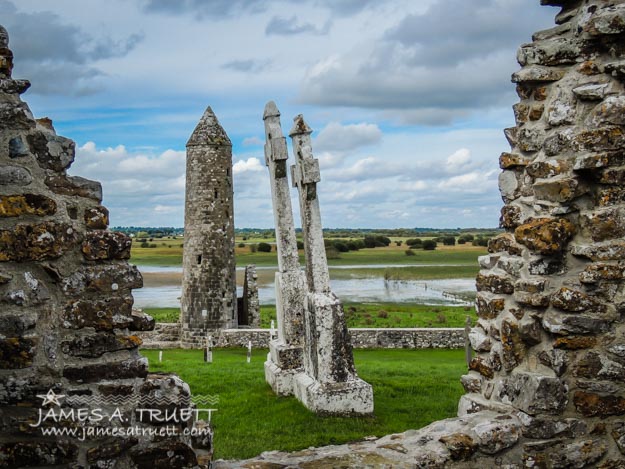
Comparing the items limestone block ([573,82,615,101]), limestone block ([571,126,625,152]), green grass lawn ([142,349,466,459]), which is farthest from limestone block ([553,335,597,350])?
green grass lawn ([142,349,466,459])

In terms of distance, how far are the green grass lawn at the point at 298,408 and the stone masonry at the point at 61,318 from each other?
4097 millimetres

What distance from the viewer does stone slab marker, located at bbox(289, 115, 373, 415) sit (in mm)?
11055

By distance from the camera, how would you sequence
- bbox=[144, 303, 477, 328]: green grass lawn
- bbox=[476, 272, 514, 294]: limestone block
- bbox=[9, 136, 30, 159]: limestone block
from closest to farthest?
1. bbox=[9, 136, 30, 159]: limestone block
2. bbox=[476, 272, 514, 294]: limestone block
3. bbox=[144, 303, 477, 328]: green grass lawn

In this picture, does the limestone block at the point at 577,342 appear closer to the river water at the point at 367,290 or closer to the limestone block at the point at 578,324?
the limestone block at the point at 578,324

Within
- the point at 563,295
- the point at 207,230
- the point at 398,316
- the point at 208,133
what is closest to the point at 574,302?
the point at 563,295

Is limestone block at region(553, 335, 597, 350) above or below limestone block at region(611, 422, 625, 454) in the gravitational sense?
above

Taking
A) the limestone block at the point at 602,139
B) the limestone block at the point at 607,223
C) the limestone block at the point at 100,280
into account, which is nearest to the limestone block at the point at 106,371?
the limestone block at the point at 100,280

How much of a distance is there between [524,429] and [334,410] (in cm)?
641

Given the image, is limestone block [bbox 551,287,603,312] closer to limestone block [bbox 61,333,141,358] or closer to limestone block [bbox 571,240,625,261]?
limestone block [bbox 571,240,625,261]

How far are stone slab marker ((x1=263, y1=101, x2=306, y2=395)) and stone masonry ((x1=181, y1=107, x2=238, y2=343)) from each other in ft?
44.3

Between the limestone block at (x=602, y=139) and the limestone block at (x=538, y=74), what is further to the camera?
the limestone block at (x=538, y=74)

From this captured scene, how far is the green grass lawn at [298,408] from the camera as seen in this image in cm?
928

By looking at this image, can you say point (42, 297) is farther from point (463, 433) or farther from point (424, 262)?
point (424, 262)

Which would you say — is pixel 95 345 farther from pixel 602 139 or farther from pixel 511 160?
pixel 602 139
